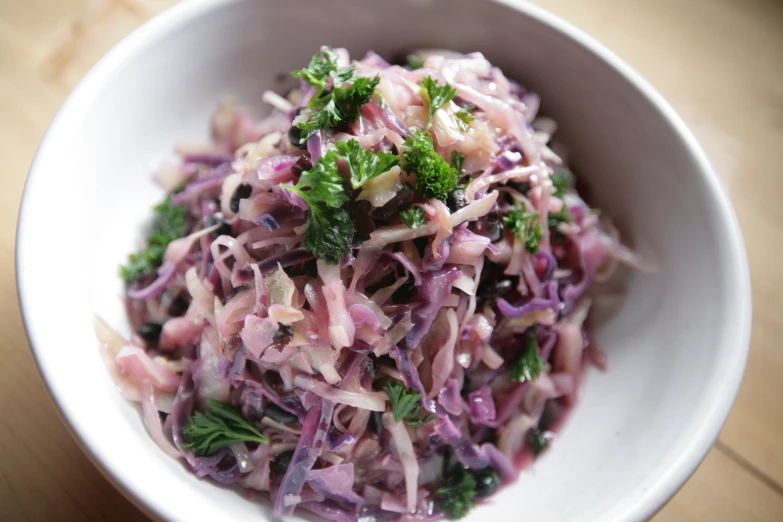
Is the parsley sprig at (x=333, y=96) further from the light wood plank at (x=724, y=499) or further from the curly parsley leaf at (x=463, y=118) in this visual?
the light wood plank at (x=724, y=499)

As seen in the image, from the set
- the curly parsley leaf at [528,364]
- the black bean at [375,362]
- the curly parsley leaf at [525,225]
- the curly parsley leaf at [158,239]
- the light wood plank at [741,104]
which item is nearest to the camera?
the black bean at [375,362]

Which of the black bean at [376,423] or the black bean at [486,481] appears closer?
the black bean at [376,423]

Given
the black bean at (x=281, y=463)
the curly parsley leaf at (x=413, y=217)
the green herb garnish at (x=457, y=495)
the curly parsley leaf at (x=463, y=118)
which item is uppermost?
the curly parsley leaf at (x=463, y=118)

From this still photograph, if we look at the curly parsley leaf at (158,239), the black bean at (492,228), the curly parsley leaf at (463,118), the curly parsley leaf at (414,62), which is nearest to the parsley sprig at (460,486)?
the black bean at (492,228)

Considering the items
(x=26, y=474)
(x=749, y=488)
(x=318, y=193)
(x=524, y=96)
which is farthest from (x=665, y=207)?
(x=26, y=474)

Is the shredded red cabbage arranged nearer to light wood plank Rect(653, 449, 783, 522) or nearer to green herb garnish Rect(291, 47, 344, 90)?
green herb garnish Rect(291, 47, 344, 90)

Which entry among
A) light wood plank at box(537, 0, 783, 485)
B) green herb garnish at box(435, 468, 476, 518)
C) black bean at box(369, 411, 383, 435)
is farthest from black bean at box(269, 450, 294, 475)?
light wood plank at box(537, 0, 783, 485)
